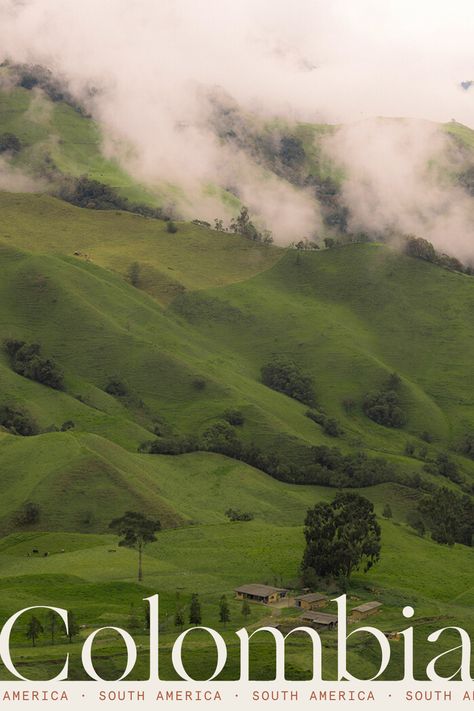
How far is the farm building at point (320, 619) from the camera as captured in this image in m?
109

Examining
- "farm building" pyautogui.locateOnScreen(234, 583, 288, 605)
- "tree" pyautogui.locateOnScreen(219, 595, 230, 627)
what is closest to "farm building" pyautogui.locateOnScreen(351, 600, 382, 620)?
"farm building" pyautogui.locateOnScreen(234, 583, 288, 605)

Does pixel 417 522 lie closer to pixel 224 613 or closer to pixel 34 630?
pixel 224 613

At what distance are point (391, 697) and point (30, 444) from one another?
347ft

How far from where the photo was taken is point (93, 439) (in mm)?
178375

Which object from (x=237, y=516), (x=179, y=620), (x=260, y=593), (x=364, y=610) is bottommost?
(x=179, y=620)

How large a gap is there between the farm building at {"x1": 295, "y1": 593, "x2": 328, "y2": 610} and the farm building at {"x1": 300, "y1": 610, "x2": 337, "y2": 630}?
13.4ft

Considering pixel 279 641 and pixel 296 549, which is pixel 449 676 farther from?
pixel 296 549

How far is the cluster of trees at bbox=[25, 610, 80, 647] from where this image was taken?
327ft

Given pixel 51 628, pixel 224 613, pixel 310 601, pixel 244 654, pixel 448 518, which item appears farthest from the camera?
Answer: pixel 448 518

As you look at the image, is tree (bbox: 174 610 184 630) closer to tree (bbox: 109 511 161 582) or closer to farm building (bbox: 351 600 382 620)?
farm building (bbox: 351 600 382 620)

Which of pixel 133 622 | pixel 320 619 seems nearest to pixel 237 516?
pixel 320 619

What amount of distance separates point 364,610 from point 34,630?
37821 mm

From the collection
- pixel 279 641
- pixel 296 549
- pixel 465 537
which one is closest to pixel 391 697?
pixel 279 641

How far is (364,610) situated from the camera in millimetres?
114812
